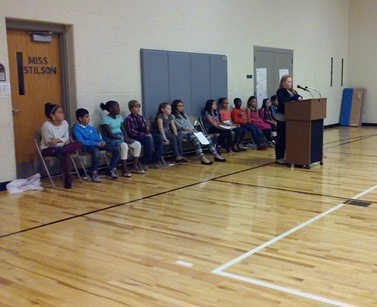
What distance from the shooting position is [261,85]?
1050cm

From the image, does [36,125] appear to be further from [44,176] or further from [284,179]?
[284,179]

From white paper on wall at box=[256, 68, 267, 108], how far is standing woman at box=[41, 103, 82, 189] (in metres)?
5.18

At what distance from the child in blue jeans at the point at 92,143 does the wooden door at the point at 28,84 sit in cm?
56

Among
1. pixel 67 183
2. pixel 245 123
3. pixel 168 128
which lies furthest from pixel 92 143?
pixel 245 123

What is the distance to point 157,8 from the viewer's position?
7.96 metres

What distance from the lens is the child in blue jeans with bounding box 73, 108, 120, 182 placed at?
254 inches

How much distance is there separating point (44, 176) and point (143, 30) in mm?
2819

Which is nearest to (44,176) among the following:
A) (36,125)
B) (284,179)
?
(36,125)

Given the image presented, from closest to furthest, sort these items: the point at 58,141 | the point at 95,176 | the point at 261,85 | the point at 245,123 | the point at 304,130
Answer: the point at 58,141
the point at 95,176
the point at 304,130
the point at 245,123
the point at 261,85

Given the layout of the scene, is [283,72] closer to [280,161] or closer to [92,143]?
[280,161]

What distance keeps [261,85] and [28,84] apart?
5.48m

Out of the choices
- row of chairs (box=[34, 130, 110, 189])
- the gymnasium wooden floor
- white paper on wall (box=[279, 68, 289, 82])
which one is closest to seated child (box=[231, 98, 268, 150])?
white paper on wall (box=[279, 68, 289, 82])

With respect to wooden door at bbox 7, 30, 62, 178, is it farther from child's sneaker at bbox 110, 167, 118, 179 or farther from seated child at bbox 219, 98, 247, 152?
seated child at bbox 219, 98, 247, 152

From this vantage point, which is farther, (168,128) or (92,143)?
(168,128)
